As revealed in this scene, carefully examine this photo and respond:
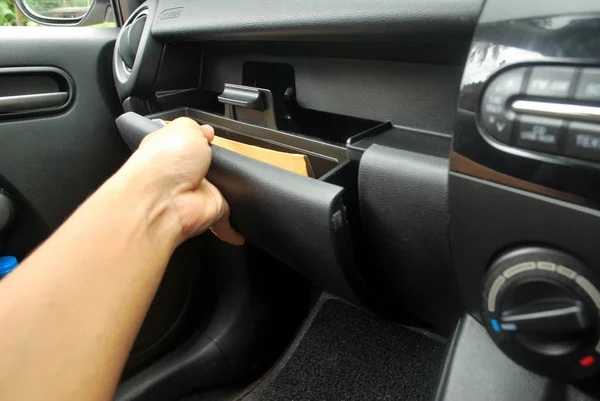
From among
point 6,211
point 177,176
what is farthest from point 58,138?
point 177,176

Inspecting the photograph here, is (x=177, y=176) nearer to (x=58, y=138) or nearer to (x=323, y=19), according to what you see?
(x=323, y=19)

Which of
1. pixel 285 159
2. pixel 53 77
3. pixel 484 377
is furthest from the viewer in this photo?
pixel 53 77

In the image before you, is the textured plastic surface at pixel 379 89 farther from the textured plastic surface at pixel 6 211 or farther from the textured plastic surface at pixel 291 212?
the textured plastic surface at pixel 6 211

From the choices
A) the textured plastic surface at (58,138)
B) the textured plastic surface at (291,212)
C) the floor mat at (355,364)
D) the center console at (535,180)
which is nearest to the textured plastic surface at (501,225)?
the center console at (535,180)

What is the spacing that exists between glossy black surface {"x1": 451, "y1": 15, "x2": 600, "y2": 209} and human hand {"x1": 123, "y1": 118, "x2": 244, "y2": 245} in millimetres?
284

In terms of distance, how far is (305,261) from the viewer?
1.72 ft

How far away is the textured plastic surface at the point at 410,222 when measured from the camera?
0.39 metres

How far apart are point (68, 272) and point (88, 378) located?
9cm

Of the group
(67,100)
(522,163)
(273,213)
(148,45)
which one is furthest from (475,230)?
(67,100)

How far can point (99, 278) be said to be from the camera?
398 mm

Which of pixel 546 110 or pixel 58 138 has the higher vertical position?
pixel 546 110

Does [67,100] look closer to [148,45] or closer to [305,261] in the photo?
[148,45]

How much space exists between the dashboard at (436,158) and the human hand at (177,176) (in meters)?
0.03

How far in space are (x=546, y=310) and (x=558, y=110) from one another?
139mm
